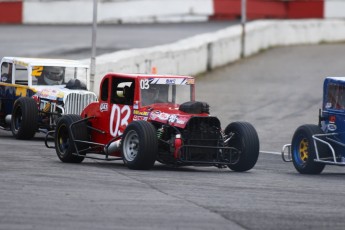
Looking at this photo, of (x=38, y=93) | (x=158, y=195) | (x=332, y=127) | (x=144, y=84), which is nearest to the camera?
(x=158, y=195)

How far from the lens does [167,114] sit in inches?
606

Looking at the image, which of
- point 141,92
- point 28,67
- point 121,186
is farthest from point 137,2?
point 121,186

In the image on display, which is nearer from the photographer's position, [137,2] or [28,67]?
[28,67]

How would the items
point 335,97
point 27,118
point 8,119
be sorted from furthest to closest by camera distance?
point 8,119 → point 27,118 → point 335,97

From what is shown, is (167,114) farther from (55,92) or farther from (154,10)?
(154,10)

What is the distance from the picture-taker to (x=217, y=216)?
35.2 feet

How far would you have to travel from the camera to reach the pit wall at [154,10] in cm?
4622

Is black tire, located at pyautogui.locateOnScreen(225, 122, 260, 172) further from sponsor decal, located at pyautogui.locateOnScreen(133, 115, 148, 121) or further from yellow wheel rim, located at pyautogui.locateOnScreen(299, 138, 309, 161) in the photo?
sponsor decal, located at pyautogui.locateOnScreen(133, 115, 148, 121)

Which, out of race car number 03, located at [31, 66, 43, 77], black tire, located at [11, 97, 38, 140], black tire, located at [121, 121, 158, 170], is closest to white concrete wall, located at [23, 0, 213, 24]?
race car number 03, located at [31, 66, 43, 77]

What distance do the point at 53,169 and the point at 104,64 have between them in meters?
11.4

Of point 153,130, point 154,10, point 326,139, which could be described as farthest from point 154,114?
point 154,10

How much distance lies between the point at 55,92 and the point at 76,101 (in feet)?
2.14

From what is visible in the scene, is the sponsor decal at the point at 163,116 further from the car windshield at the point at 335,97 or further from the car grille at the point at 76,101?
the car grille at the point at 76,101

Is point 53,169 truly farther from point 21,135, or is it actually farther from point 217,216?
point 21,135
